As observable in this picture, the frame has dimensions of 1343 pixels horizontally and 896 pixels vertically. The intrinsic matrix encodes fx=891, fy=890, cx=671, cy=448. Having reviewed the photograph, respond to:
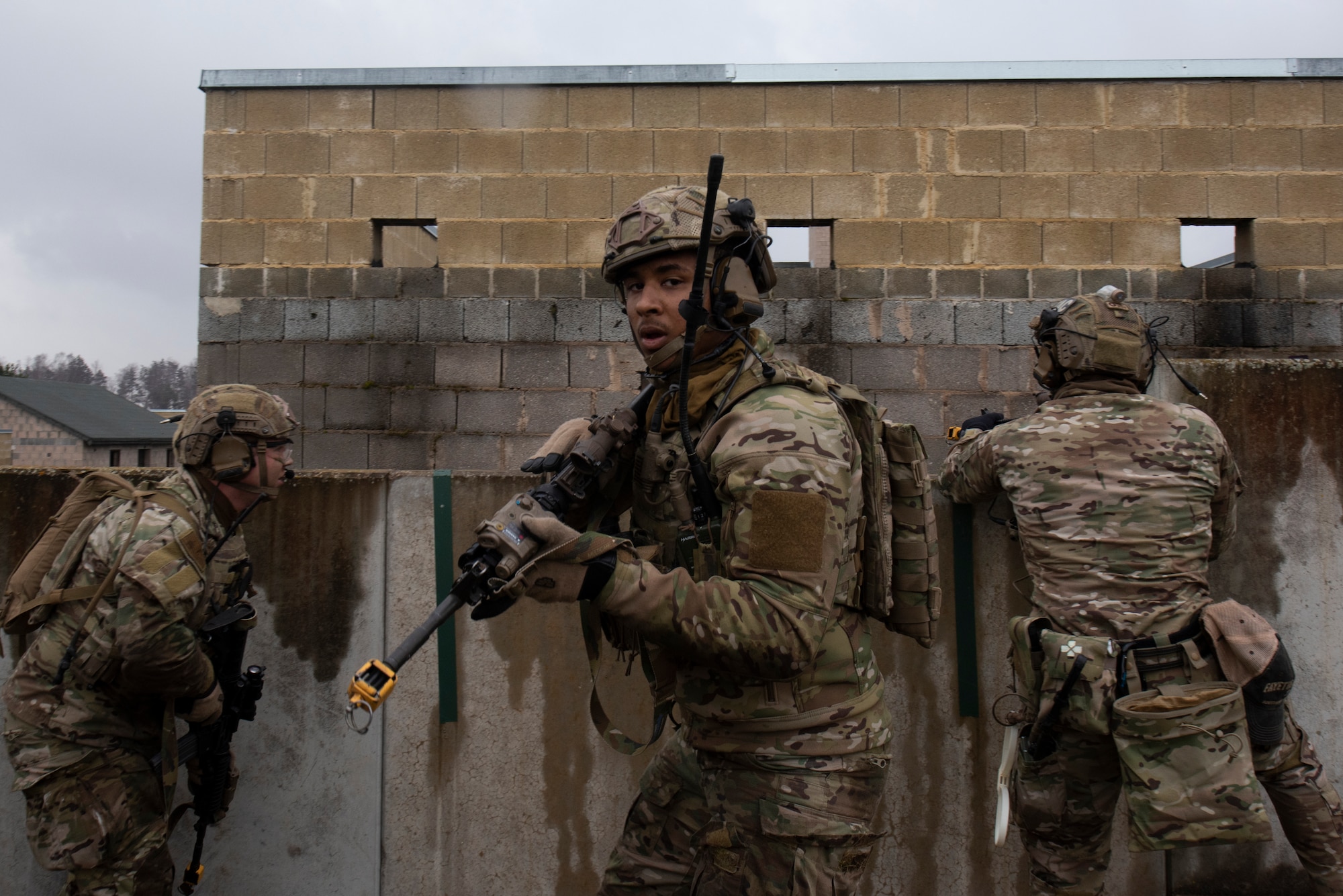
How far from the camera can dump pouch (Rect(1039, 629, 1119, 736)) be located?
7.72ft

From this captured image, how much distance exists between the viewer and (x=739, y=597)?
1668 mm

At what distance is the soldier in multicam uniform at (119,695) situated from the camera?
7.37ft

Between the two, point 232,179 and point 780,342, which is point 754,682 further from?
point 232,179

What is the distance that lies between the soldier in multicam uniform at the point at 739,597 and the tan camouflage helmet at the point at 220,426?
3.21 feet

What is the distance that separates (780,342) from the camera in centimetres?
671

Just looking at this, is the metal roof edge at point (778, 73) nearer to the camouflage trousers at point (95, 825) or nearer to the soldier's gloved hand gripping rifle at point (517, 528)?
the soldier's gloved hand gripping rifle at point (517, 528)

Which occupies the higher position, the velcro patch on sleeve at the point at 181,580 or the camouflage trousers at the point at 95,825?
the velcro patch on sleeve at the point at 181,580

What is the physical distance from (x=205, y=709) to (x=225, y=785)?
1.13ft

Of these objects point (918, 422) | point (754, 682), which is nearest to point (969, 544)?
point (754, 682)

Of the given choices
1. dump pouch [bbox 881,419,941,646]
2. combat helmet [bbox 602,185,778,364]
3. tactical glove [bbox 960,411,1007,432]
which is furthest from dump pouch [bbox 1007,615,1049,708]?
combat helmet [bbox 602,185,778,364]

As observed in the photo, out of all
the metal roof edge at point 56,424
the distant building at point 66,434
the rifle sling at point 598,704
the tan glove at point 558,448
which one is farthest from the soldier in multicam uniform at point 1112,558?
the metal roof edge at point 56,424

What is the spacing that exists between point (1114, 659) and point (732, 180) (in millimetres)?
5054

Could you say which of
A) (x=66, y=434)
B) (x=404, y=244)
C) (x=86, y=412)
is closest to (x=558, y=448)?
(x=404, y=244)

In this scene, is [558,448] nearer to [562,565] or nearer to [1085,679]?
[562,565]
